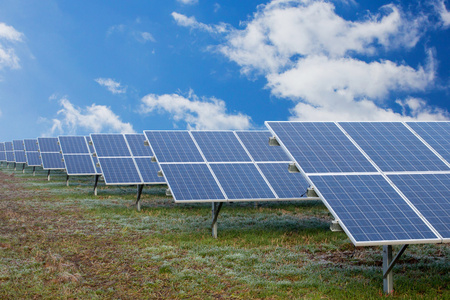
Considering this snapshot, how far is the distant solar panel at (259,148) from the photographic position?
741 inches

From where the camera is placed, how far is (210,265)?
36.6 feet

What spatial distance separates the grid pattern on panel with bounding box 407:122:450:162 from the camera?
11.9 meters

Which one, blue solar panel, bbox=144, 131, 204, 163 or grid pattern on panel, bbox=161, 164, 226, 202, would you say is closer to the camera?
grid pattern on panel, bbox=161, 164, 226, 202

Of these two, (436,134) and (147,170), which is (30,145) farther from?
(436,134)

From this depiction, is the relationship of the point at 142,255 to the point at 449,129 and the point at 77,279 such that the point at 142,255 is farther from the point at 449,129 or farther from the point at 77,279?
the point at 449,129

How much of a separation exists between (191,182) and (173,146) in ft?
10.7

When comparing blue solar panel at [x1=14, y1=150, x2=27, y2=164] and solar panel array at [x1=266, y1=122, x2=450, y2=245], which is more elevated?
blue solar panel at [x1=14, y1=150, x2=27, y2=164]

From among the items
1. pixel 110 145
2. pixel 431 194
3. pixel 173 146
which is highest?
pixel 110 145

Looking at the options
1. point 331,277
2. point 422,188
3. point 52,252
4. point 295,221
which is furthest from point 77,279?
point 295,221

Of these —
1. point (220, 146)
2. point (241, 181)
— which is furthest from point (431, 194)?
point (220, 146)

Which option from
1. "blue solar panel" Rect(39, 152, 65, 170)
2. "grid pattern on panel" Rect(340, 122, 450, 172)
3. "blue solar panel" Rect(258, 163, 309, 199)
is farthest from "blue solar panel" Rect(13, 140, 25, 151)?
"grid pattern on panel" Rect(340, 122, 450, 172)

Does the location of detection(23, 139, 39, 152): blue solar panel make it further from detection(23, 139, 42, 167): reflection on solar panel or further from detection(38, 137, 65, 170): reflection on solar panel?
detection(38, 137, 65, 170): reflection on solar panel

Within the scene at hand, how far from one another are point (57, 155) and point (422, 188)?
3831cm

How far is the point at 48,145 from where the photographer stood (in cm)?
4375
